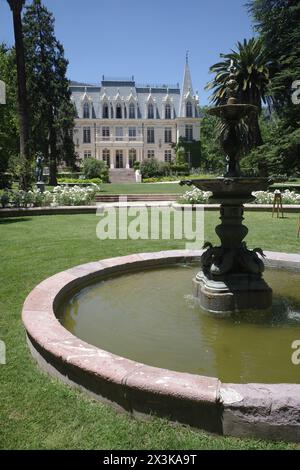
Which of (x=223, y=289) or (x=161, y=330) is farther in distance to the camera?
(x=223, y=289)

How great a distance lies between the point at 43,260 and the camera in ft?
25.0

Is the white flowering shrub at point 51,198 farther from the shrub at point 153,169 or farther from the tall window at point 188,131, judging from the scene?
the tall window at point 188,131

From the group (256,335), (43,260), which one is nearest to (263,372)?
(256,335)

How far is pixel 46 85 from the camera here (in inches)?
1473

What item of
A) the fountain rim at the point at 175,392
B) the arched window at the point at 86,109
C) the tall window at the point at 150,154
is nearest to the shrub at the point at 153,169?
the tall window at the point at 150,154

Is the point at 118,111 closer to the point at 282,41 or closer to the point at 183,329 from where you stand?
the point at 282,41

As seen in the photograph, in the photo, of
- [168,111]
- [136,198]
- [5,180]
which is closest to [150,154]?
[168,111]

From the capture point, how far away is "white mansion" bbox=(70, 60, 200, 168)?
69.2 meters

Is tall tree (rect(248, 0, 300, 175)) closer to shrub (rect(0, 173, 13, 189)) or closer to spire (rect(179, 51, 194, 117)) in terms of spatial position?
shrub (rect(0, 173, 13, 189))

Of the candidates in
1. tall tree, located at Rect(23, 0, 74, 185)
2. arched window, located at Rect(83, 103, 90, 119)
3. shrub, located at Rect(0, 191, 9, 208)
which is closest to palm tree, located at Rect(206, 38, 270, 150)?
tall tree, located at Rect(23, 0, 74, 185)

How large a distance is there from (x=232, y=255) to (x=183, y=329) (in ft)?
3.94

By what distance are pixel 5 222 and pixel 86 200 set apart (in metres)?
5.01

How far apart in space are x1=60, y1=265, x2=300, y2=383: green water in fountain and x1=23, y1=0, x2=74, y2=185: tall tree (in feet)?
104

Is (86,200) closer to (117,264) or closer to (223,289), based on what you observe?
(117,264)
